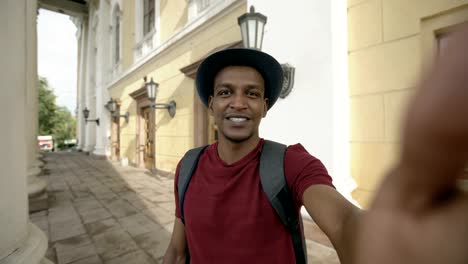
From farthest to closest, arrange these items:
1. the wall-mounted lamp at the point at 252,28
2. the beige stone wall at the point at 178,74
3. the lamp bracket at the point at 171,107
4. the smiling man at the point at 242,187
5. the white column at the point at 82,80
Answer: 1. the white column at the point at 82,80
2. the lamp bracket at the point at 171,107
3. the beige stone wall at the point at 178,74
4. the wall-mounted lamp at the point at 252,28
5. the smiling man at the point at 242,187

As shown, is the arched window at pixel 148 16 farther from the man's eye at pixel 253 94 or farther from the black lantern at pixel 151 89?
the man's eye at pixel 253 94

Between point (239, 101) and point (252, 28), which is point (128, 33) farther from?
point (239, 101)

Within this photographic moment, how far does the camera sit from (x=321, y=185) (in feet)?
2.96

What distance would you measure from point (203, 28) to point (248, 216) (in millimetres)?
5608

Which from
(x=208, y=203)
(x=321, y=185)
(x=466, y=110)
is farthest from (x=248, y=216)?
(x=466, y=110)

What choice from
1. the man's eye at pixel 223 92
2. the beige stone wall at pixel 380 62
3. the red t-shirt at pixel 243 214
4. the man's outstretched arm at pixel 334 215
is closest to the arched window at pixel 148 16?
the beige stone wall at pixel 380 62

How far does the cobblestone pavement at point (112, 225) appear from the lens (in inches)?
100

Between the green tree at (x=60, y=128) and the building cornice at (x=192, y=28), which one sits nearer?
the building cornice at (x=192, y=28)

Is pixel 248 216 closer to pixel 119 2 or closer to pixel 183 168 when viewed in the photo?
pixel 183 168

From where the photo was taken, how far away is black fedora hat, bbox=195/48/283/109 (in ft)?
3.88

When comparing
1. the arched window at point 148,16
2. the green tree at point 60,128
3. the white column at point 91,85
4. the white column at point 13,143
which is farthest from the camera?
the green tree at point 60,128

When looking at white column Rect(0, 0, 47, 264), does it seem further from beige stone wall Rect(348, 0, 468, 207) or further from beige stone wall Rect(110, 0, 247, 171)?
beige stone wall Rect(110, 0, 247, 171)

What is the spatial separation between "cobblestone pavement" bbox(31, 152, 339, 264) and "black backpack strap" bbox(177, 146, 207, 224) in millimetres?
1690

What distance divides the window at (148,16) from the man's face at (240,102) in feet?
28.5
